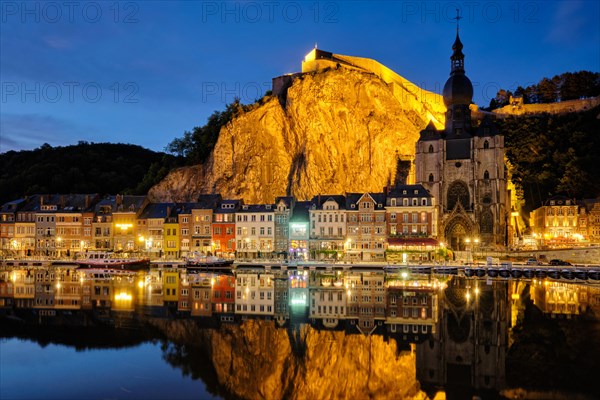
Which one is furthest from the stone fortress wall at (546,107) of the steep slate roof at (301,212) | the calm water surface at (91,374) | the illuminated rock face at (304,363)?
the calm water surface at (91,374)

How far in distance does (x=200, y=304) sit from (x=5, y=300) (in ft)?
39.0

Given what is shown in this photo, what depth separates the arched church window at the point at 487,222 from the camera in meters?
60.2

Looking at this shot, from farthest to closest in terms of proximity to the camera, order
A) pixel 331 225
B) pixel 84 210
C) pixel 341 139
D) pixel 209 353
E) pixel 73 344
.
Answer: pixel 341 139 → pixel 84 210 → pixel 331 225 → pixel 73 344 → pixel 209 353

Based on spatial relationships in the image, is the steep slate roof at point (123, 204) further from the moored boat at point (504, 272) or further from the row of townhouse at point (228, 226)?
the moored boat at point (504, 272)

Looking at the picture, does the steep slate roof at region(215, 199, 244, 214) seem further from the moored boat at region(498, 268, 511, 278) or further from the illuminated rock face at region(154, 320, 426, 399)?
the illuminated rock face at region(154, 320, 426, 399)

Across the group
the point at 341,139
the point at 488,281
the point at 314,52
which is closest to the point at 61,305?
the point at 488,281

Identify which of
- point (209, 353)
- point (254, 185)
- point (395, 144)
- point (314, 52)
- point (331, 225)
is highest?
point (314, 52)

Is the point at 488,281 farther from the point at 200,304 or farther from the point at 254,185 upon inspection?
the point at 254,185

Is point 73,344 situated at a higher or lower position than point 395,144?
lower

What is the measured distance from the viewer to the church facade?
197 feet

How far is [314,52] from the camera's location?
8044cm

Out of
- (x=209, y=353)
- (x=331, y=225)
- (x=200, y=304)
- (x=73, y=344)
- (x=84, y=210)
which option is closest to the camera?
(x=209, y=353)

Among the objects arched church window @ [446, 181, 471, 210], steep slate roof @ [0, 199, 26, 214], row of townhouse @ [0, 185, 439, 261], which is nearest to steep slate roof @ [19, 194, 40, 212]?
row of townhouse @ [0, 185, 439, 261]

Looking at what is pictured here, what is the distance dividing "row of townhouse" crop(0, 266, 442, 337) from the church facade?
1932 centimetres
